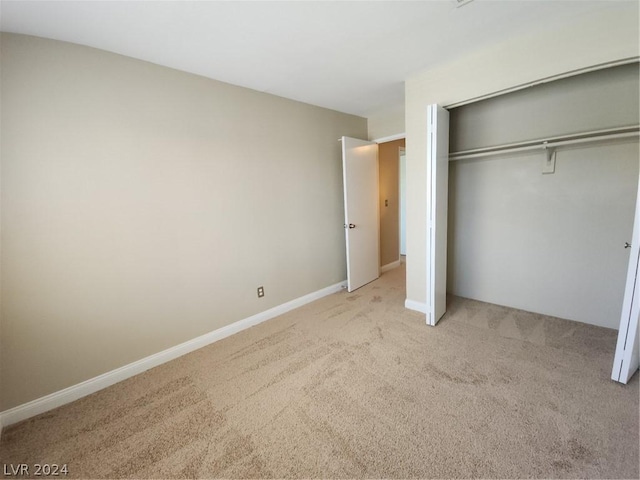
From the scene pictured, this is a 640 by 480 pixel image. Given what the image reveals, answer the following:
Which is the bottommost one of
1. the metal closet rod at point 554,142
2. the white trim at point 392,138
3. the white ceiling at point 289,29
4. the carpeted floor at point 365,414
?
the carpeted floor at point 365,414

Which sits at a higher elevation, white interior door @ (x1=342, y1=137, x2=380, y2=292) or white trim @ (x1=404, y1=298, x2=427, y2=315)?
white interior door @ (x1=342, y1=137, x2=380, y2=292)

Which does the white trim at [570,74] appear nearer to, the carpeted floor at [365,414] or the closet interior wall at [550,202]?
the closet interior wall at [550,202]

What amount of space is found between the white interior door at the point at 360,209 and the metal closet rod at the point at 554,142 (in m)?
1.14

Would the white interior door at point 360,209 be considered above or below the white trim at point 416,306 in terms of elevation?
above

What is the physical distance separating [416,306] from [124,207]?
9.86 ft

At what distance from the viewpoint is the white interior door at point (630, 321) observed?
1646 millimetres

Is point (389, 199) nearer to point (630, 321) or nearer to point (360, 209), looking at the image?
point (360, 209)

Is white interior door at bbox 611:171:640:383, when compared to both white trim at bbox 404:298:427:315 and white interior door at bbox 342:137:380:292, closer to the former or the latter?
white trim at bbox 404:298:427:315

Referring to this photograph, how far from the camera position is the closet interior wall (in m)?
2.30

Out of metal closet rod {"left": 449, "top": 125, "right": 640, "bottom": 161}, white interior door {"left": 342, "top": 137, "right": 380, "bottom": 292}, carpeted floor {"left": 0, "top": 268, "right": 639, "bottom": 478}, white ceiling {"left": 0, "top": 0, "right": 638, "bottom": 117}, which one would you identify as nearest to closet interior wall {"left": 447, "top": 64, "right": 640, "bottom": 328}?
metal closet rod {"left": 449, "top": 125, "right": 640, "bottom": 161}

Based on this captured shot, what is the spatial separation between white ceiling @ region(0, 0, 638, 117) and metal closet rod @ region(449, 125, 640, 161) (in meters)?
0.89

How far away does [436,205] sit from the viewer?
2.50m

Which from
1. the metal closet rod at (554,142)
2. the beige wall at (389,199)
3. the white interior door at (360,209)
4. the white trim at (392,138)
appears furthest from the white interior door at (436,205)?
the beige wall at (389,199)

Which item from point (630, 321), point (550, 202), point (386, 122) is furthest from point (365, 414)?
point (386, 122)
